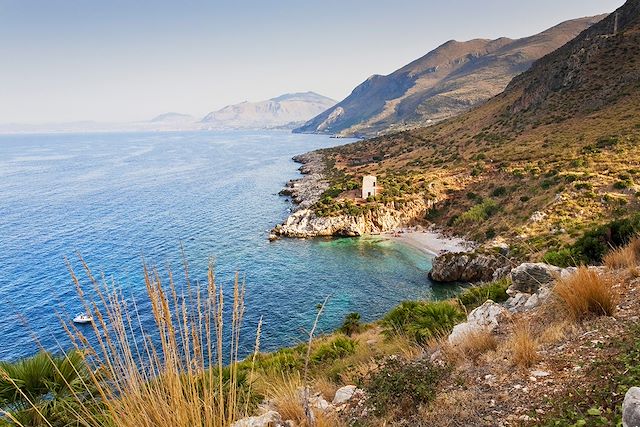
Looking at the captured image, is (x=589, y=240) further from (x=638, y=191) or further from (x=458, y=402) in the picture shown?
(x=638, y=191)

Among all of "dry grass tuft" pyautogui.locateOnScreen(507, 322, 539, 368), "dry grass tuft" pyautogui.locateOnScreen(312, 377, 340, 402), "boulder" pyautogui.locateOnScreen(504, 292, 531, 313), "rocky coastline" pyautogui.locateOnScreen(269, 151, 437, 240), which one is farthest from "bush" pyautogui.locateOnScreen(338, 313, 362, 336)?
"rocky coastline" pyautogui.locateOnScreen(269, 151, 437, 240)

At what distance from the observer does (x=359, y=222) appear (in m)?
43.7

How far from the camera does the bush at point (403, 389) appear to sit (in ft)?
14.6

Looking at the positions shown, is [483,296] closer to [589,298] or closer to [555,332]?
[589,298]

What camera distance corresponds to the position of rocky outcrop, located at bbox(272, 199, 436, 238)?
4347cm

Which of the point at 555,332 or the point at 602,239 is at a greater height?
the point at 555,332

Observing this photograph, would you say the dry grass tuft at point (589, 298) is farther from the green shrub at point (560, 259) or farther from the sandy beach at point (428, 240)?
the sandy beach at point (428, 240)

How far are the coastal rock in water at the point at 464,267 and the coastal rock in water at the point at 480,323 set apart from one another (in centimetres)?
2147

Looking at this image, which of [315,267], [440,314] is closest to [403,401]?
[440,314]

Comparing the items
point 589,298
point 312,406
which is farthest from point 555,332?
point 312,406

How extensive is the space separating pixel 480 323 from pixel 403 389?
291 centimetres

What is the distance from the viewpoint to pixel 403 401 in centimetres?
453

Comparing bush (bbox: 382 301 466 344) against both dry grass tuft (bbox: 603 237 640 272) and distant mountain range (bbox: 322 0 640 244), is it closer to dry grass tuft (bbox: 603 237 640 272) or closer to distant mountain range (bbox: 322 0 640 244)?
dry grass tuft (bbox: 603 237 640 272)

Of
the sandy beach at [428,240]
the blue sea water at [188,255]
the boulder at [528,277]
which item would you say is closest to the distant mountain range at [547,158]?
the sandy beach at [428,240]
